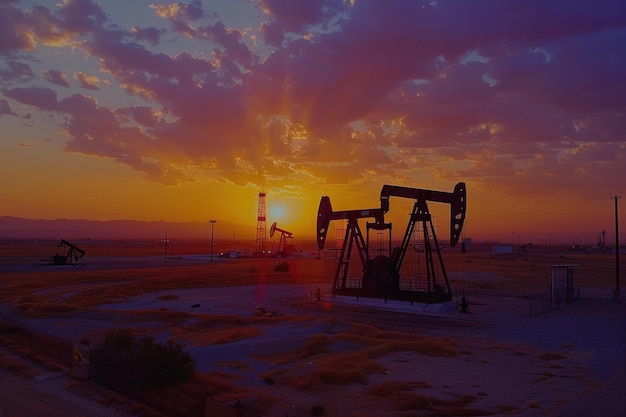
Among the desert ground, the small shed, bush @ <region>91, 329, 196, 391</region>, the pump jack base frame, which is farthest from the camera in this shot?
the small shed

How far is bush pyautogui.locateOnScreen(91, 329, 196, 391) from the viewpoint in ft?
45.0

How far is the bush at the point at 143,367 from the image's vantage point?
13.7 meters

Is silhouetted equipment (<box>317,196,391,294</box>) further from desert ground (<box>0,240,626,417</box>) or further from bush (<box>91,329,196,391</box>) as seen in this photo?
bush (<box>91,329,196,391</box>)

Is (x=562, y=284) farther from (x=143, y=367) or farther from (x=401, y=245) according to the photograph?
(x=143, y=367)

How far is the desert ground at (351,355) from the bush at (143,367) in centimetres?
45

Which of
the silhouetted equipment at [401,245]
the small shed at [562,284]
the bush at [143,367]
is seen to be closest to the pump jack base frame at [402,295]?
the silhouetted equipment at [401,245]

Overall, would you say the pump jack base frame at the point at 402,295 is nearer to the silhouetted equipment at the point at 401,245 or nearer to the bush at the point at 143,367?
the silhouetted equipment at the point at 401,245

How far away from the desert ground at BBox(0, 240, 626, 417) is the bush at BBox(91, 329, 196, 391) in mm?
446

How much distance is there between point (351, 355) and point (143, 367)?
6.50 m

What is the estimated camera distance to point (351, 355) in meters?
17.2

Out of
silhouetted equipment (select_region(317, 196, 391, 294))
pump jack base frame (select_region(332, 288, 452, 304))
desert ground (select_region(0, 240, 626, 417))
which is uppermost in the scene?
silhouetted equipment (select_region(317, 196, 391, 294))

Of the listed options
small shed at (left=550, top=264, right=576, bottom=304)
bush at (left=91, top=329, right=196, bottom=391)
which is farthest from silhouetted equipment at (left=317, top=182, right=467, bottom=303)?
bush at (left=91, top=329, right=196, bottom=391)

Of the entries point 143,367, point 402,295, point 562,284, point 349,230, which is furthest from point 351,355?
point 562,284

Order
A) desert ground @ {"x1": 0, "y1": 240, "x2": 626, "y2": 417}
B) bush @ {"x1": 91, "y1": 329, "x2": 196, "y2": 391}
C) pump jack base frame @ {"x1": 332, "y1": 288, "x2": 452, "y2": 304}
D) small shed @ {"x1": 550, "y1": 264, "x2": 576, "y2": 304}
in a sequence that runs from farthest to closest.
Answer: small shed @ {"x1": 550, "y1": 264, "x2": 576, "y2": 304} < pump jack base frame @ {"x1": 332, "y1": 288, "x2": 452, "y2": 304} < bush @ {"x1": 91, "y1": 329, "x2": 196, "y2": 391} < desert ground @ {"x1": 0, "y1": 240, "x2": 626, "y2": 417}
